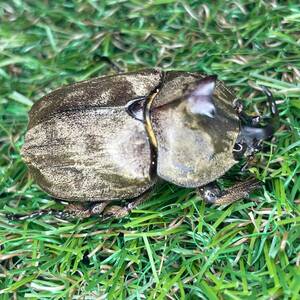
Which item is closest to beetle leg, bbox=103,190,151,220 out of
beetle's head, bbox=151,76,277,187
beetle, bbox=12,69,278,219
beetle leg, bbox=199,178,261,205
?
beetle, bbox=12,69,278,219

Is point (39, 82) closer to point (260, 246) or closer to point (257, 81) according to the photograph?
point (257, 81)

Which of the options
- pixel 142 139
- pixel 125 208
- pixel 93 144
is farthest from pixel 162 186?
pixel 93 144

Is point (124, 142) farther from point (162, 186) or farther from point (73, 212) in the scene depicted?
point (73, 212)

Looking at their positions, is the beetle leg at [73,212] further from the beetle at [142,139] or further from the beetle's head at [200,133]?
the beetle's head at [200,133]

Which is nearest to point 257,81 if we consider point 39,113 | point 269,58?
point 269,58

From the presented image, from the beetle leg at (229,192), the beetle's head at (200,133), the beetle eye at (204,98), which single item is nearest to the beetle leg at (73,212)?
the beetle's head at (200,133)

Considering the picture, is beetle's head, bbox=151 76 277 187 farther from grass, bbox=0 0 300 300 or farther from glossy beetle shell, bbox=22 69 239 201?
grass, bbox=0 0 300 300
